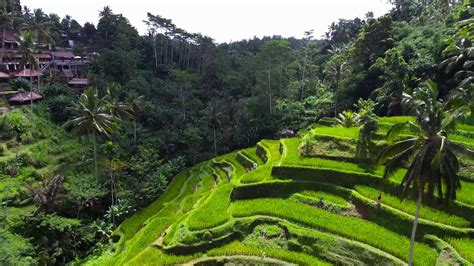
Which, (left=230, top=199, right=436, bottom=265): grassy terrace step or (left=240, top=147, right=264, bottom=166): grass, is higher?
(left=240, top=147, right=264, bottom=166): grass

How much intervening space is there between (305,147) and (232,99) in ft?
122

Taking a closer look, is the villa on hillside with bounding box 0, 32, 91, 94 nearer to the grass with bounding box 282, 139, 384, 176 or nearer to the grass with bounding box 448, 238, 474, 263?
the grass with bounding box 282, 139, 384, 176

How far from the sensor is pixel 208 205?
26.0 m

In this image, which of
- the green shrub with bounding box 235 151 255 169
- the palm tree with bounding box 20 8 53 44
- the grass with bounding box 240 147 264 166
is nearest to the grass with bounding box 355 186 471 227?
the grass with bounding box 240 147 264 166

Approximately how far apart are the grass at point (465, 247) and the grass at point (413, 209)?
3.75 feet

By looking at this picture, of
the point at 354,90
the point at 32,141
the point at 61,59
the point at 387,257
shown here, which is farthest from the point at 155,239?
the point at 61,59

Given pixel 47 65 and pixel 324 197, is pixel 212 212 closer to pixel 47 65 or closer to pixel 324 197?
pixel 324 197

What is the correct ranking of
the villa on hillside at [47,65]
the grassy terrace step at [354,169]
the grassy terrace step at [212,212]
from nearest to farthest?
the grassy terrace step at [354,169] → the grassy terrace step at [212,212] → the villa on hillside at [47,65]

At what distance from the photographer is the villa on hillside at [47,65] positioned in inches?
2056

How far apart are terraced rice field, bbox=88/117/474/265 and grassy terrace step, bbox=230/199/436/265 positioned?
52 millimetres

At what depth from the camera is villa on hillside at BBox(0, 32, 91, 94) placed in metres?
52.2

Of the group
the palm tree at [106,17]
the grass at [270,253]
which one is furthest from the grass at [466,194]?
the palm tree at [106,17]

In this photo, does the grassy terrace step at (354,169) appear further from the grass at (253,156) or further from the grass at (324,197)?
the grass at (253,156)

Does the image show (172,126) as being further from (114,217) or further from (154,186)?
(114,217)
